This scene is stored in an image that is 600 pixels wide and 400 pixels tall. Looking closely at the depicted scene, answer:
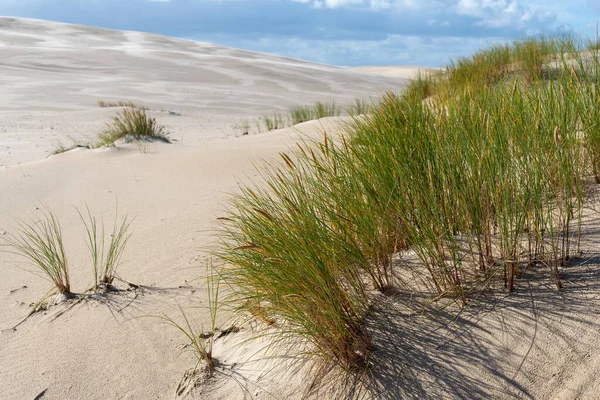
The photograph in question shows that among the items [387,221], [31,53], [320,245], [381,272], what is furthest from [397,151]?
[31,53]

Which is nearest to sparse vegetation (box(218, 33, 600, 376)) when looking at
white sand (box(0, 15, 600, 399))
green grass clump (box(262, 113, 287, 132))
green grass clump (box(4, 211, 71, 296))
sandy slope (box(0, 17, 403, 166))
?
white sand (box(0, 15, 600, 399))

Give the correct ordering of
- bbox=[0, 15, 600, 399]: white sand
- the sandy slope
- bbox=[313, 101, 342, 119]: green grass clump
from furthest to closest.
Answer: the sandy slope, bbox=[313, 101, 342, 119]: green grass clump, bbox=[0, 15, 600, 399]: white sand

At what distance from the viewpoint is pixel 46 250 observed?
305 cm

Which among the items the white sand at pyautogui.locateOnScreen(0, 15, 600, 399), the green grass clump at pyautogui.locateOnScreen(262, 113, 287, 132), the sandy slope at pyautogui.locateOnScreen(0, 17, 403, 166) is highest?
the sandy slope at pyautogui.locateOnScreen(0, 17, 403, 166)

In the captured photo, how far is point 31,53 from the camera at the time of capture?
84.1ft

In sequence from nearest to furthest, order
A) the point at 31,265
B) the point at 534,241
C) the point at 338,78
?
the point at 534,241, the point at 31,265, the point at 338,78

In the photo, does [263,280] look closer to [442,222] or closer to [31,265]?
[442,222]

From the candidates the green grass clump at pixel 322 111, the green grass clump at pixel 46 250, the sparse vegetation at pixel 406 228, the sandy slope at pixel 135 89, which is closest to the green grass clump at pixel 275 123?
the green grass clump at pixel 322 111

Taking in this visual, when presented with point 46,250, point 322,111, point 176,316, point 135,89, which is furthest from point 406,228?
point 135,89

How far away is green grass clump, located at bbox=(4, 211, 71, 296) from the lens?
116 inches

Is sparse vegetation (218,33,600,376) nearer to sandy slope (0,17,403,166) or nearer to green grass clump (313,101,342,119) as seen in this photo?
sandy slope (0,17,403,166)

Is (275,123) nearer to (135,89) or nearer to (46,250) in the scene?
(46,250)

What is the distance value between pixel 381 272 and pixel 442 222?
0.31 metres

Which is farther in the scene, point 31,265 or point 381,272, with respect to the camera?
point 31,265
